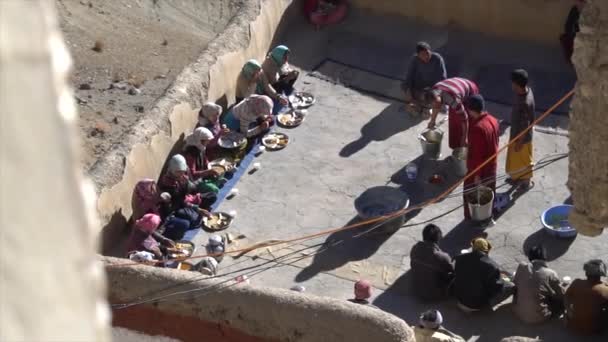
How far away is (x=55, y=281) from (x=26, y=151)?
0.63 feet

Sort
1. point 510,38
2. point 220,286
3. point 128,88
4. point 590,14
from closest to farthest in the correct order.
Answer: point 590,14 < point 220,286 < point 510,38 < point 128,88

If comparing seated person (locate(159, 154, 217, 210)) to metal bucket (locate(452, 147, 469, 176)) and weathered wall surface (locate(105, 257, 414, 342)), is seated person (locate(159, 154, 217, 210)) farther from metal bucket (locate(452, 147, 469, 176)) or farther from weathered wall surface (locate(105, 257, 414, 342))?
metal bucket (locate(452, 147, 469, 176))

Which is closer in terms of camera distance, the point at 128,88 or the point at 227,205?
the point at 227,205

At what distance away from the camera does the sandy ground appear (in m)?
13.0

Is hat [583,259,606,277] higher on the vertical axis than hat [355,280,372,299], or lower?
higher

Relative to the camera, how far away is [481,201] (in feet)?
31.9

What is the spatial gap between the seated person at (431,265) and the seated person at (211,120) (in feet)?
9.30

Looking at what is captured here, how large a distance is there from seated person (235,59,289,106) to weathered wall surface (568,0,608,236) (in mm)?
5472

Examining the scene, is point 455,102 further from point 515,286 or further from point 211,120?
point 211,120

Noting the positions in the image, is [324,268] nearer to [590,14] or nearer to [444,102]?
[444,102]

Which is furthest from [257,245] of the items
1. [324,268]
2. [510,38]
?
[510,38]

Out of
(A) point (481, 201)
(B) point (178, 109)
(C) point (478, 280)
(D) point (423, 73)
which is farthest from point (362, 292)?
(D) point (423, 73)

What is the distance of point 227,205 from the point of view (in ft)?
33.7

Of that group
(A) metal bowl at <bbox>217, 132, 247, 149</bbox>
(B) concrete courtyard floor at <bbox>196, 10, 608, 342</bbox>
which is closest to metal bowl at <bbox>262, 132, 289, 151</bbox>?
(B) concrete courtyard floor at <bbox>196, 10, 608, 342</bbox>
